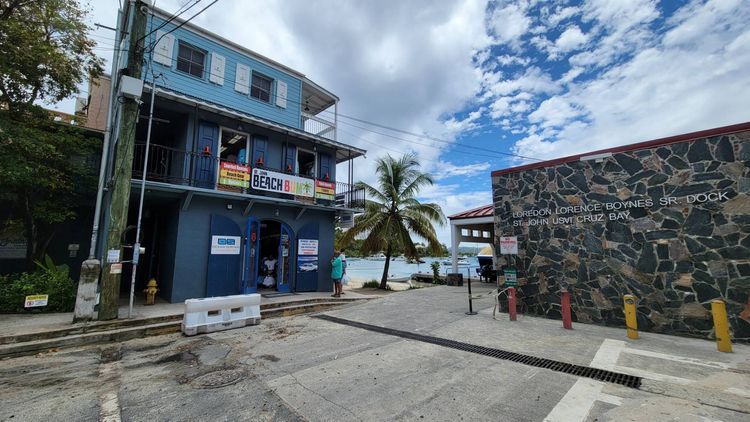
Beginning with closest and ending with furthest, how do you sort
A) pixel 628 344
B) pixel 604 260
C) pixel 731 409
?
pixel 731 409
pixel 628 344
pixel 604 260

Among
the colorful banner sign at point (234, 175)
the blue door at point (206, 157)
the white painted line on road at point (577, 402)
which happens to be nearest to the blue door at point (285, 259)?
the colorful banner sign at point (234, 175)

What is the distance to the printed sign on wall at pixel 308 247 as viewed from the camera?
12500 millimetres

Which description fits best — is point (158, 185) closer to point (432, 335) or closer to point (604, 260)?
point (432, 335)

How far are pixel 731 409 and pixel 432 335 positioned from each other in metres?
4.26

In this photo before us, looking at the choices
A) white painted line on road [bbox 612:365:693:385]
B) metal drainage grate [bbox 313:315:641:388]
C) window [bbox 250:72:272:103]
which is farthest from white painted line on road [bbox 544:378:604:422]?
window [bbox 250:72:272:103]

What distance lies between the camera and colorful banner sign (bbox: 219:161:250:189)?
10.3 meters

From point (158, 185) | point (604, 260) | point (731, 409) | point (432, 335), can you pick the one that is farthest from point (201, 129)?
point (731, 409)

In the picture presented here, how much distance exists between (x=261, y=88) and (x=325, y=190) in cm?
512

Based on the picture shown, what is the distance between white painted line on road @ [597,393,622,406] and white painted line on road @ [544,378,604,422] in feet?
0.17

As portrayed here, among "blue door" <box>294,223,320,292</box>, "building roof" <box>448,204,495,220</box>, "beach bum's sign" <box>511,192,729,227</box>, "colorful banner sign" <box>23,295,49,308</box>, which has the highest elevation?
"building roof" <box>448,204,495,220</box>

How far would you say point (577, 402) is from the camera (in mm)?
3766

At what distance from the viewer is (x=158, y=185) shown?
29.5 ft

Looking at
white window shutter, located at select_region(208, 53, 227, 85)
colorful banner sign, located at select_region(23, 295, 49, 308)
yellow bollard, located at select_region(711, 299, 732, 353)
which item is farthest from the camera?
white window shutter, located at select_region(208, 53, 227, 85)

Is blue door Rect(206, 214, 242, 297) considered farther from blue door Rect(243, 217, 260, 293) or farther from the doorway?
the doorway
